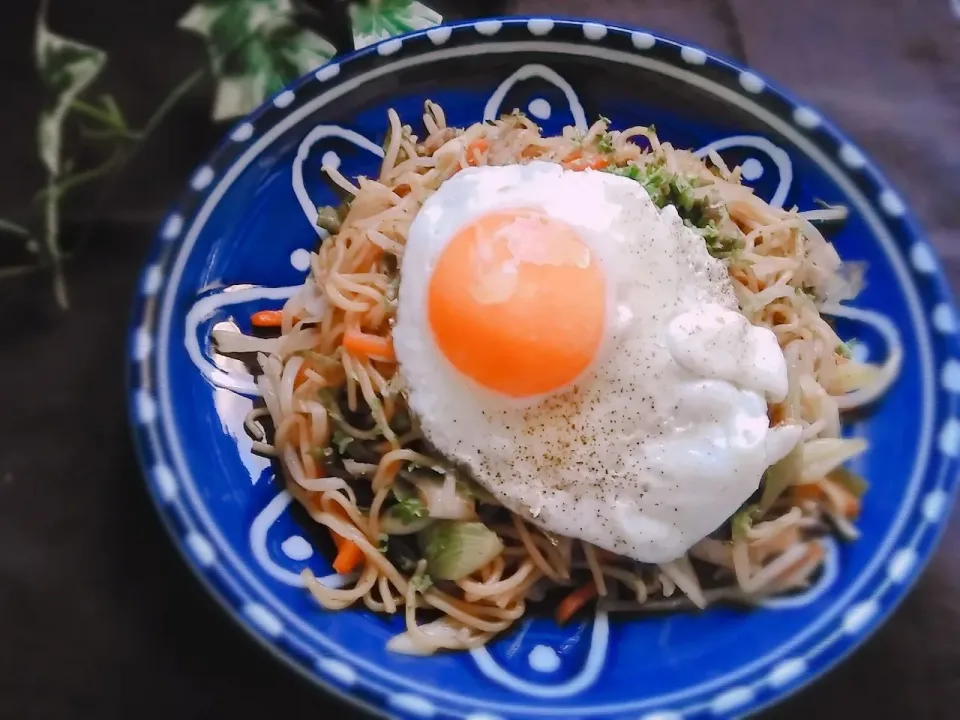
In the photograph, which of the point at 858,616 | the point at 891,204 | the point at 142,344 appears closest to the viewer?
the point at 858,616

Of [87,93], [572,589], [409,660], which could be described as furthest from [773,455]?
[87,93]

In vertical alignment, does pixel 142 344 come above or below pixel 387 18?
below

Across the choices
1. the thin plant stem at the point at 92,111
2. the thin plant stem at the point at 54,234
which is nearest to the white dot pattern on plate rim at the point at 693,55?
the thin plant stem at the point at 92,111

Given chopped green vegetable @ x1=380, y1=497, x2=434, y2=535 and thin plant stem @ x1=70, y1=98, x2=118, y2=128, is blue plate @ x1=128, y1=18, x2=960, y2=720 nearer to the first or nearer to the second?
chopped green vegetable @ x1=380, y1=497, x2=434, y2=535

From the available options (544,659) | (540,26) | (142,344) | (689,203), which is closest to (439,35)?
(540,26)

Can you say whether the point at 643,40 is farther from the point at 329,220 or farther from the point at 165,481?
the point at 165,481

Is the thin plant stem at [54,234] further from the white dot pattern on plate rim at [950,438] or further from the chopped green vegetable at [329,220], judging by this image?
the white dot pattern on plate rim at [950,438]

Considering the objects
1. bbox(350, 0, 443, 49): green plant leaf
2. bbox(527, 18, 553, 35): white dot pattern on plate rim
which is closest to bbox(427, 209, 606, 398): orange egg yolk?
bbox(527, 18, 553, 35): white dot pattern on plate rim
